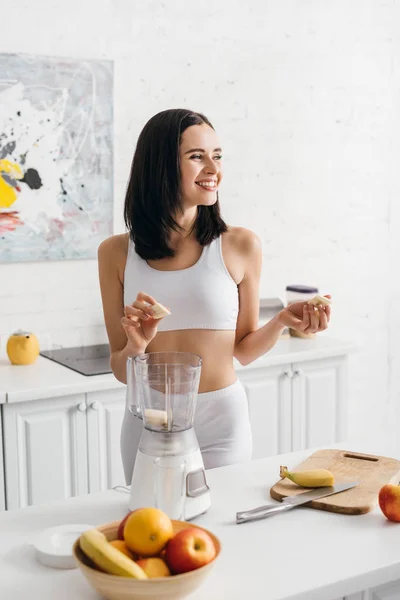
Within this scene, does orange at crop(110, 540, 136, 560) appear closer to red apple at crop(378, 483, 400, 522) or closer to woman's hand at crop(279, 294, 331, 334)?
red apple at crop(378, 483, 400, 522)

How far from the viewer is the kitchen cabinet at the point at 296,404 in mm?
3248

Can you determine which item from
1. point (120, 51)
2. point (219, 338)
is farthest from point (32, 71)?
point (219, 338)

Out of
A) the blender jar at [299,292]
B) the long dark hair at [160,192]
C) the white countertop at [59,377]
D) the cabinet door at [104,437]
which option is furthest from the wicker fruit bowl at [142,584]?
the blender jar at [299,292]

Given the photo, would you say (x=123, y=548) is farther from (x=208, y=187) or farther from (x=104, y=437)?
(x=104, y=437)

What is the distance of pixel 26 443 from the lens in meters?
2.74

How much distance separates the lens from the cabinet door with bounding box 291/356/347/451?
3365 mm

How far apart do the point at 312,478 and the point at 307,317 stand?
399 mm

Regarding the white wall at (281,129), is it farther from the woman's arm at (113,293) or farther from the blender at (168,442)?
the blender at (168,442)

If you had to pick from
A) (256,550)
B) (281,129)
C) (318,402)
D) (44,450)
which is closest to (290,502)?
(256,550)

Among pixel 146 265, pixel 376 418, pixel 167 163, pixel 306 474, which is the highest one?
pixel 167 163

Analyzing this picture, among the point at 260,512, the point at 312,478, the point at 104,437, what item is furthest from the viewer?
the point at 104,437

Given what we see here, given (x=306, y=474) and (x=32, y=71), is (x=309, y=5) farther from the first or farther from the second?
(x=306, y=474)

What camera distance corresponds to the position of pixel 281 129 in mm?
3729

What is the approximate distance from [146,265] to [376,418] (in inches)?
97.0
